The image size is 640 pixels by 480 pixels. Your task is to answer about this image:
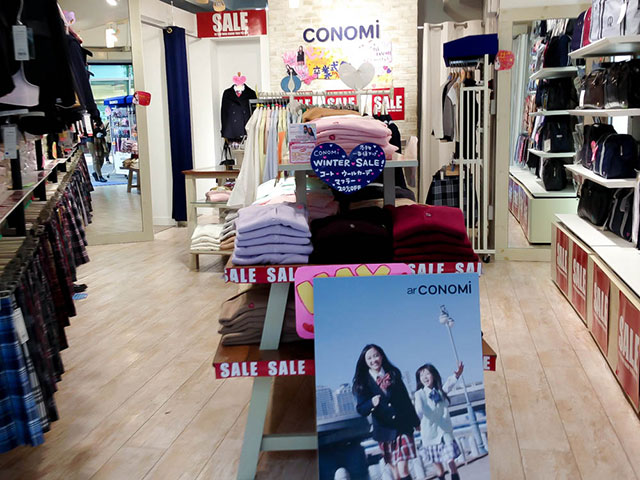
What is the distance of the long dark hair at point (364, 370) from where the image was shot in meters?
2.10

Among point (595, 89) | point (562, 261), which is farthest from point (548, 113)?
point (562, 261)

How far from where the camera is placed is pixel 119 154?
7434mm

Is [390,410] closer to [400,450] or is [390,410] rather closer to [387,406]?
[387,406]

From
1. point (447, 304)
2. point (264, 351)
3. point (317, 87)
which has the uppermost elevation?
point (317, 87)

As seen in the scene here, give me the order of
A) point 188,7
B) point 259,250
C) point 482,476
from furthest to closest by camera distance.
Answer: point 188,7 → point 259,250 → point 482,476

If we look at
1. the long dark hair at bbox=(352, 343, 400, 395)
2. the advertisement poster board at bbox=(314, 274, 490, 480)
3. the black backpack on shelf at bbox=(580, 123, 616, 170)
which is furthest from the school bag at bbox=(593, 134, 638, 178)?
the long dark hair at bbox=(352, 343, 400, 395)

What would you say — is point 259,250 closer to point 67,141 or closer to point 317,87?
point 67,141

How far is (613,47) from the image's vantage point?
411cm

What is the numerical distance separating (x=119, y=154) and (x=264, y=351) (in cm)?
551

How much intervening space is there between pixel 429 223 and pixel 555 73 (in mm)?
3774

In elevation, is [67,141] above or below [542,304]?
above

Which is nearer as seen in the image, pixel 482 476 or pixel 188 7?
pixel 482 476

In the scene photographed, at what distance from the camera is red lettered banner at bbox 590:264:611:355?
354cm

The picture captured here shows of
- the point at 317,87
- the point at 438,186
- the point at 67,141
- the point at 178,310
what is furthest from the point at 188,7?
the point at 178,310
